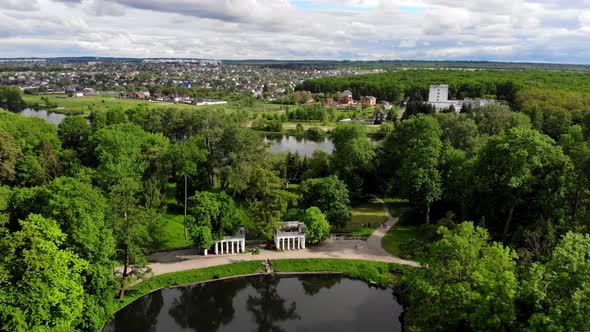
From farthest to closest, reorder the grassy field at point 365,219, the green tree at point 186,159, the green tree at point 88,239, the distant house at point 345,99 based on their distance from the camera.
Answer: the distant house at point 345,99 → the green tree at point 186,159 → the grassy field at point 365,219 → the green tree at point 88,239

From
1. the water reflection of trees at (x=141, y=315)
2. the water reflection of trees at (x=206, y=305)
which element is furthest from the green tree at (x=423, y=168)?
the water reflection of trees at (x=141, y=315)

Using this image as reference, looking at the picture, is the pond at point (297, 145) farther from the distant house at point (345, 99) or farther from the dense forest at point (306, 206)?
the distant house at point (345, 99)

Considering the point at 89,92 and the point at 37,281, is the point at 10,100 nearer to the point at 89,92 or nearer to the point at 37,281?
the point at 89,92

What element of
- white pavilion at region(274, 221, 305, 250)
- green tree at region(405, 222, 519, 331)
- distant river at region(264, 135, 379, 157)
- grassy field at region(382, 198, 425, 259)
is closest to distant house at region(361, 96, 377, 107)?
distant river at region(264, 135, 379, 157)

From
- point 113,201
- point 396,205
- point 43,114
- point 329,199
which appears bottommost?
point 396,205

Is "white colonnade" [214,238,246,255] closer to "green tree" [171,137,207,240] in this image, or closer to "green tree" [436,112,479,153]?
"green tree" [171,137,207,240]

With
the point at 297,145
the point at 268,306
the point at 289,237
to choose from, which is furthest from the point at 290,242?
the point at 297,145

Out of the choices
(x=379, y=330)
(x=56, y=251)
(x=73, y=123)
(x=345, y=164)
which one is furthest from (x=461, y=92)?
(x=56, y=251)
